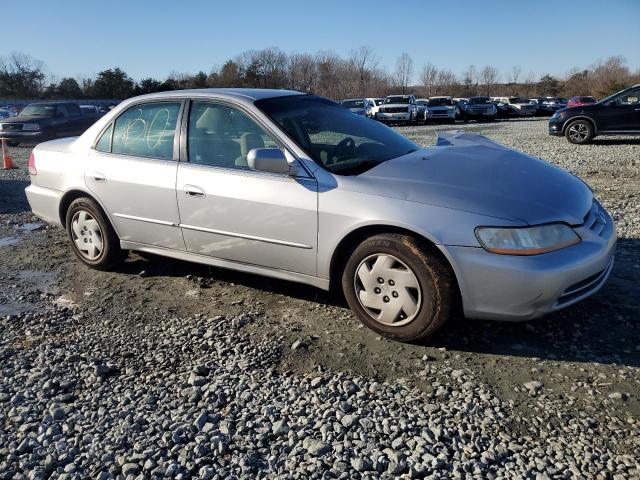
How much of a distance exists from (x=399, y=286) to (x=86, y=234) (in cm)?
308

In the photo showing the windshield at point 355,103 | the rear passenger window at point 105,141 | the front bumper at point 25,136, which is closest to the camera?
the rear passenger window at point 105,141

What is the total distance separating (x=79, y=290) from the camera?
4441mm

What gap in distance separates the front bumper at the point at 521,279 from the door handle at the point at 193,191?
6.08 ft

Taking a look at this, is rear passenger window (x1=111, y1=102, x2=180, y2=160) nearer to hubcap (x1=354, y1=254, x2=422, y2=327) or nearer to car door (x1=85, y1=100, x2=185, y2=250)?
car door (x1=85, y1=100, x2=185, y2=250)

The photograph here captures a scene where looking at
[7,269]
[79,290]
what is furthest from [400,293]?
[7,269]

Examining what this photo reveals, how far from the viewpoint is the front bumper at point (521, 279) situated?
2.88 m

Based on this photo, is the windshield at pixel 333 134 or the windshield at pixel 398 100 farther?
the windshield at pixel 398 100

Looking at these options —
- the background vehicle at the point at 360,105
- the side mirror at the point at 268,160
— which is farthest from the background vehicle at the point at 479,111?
the side mirror at the point at 268,160

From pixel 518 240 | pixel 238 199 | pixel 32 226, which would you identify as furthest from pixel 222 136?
pixel 32 226

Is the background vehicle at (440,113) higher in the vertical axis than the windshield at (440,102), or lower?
lower

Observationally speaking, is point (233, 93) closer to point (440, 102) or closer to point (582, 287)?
point (582, 287)

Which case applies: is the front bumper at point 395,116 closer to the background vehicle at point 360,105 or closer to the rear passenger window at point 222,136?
the background vehicle at point 360,105

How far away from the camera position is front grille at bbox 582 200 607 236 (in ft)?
10.7

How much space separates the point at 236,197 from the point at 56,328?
1.60m
